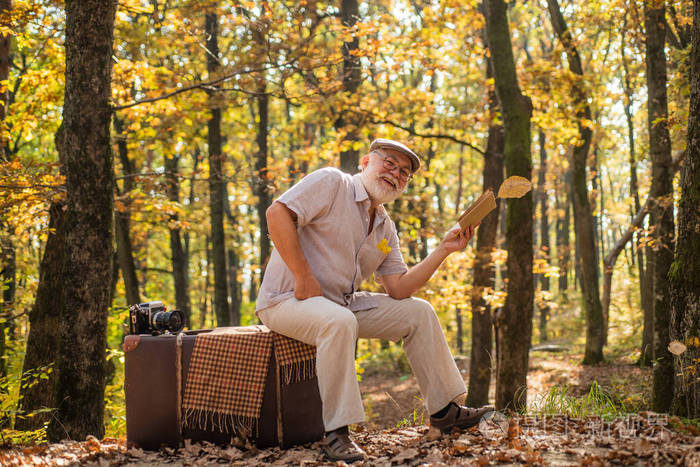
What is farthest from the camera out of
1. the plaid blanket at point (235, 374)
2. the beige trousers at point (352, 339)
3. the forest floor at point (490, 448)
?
the plaid blanket at point (235, 374)

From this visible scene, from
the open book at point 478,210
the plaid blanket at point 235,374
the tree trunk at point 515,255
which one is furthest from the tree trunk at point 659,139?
the plaid blanket at point 235,374

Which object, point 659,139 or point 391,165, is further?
point 659,139

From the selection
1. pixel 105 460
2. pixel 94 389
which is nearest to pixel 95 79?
pixel 94 389

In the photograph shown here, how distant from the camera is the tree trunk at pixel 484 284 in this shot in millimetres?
9164

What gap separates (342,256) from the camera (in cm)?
398

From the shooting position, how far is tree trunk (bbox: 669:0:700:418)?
3.76 metres

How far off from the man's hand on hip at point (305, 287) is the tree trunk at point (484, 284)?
588 centimetres

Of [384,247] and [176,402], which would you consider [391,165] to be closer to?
[384,247]

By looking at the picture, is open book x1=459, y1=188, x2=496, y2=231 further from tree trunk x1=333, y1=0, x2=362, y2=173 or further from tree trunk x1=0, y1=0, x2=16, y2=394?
tree trunk x1=333, y1=0, x2=362, y2=173

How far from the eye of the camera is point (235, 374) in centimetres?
384

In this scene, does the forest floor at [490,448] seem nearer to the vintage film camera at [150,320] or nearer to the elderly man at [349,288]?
the elderly man at [349,288]

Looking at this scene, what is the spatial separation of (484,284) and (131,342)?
682cm

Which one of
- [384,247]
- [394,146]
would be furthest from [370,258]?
[394,146]

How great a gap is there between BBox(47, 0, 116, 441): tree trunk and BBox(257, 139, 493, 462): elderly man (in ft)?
6.46
